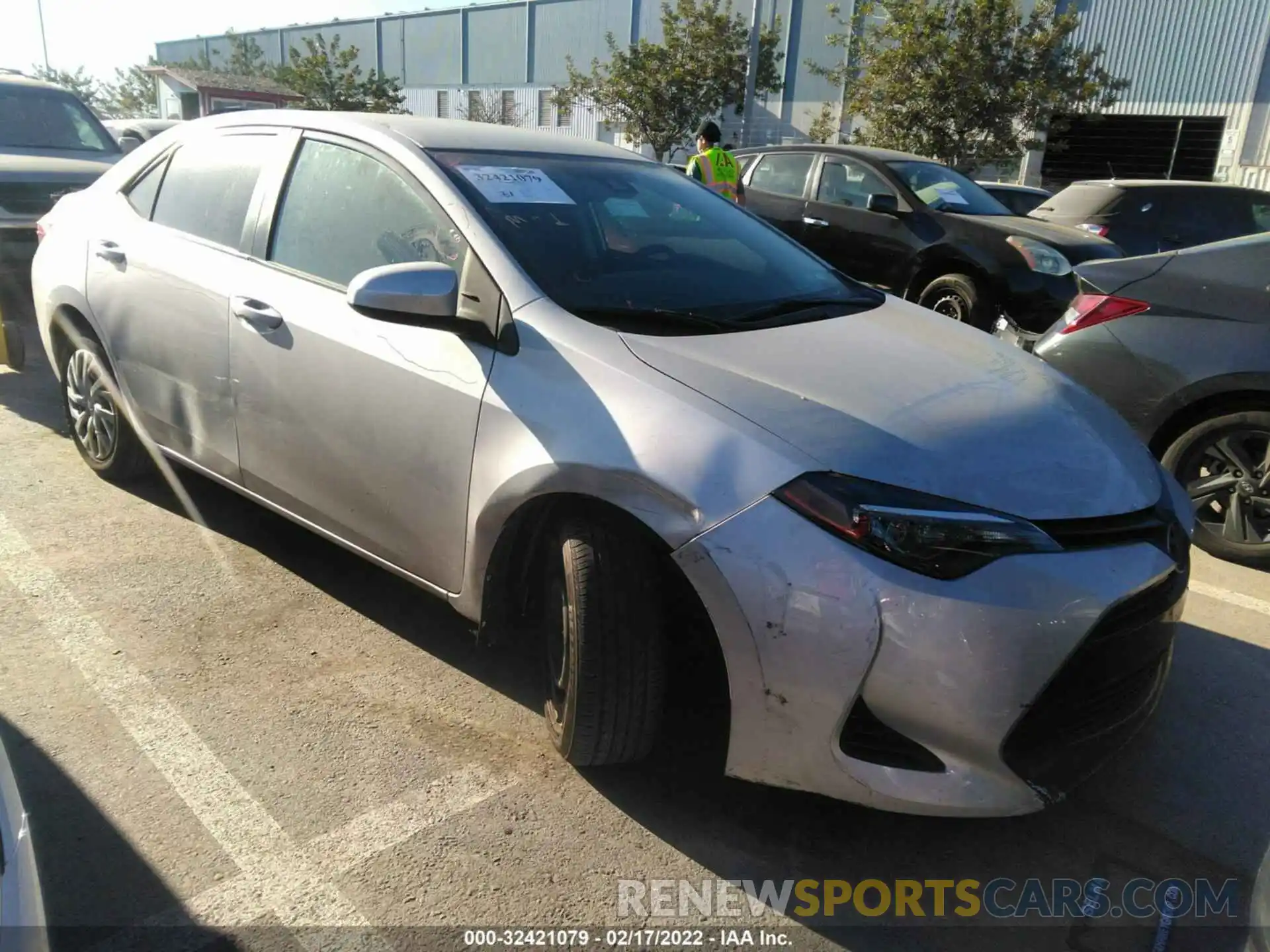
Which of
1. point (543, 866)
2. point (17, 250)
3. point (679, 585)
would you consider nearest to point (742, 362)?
point (679, 585)

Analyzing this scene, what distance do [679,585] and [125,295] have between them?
2.86 m

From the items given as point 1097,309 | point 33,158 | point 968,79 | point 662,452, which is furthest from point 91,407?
point 968,79

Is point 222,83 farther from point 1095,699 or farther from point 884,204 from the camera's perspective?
point 1095,699

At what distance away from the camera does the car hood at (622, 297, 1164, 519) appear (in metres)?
2.24

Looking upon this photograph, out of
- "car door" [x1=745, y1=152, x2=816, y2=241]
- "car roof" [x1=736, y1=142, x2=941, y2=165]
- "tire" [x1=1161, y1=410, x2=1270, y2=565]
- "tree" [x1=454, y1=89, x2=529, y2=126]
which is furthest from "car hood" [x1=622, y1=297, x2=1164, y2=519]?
"tree" [x1=454, y1=89, x2=529, y2=126]

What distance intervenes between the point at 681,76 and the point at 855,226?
64.8ft

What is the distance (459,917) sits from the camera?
220 cm

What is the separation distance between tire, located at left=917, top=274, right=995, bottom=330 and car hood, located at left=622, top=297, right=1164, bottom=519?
5.07 m

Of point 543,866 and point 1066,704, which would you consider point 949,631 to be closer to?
point 1066,704

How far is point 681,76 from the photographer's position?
26.5 metres

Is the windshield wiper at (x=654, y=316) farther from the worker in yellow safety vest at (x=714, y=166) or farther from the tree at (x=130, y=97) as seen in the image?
the tree at (x=130, y=97)

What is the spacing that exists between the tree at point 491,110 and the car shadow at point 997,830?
40.1 m

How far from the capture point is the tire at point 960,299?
7793 mm

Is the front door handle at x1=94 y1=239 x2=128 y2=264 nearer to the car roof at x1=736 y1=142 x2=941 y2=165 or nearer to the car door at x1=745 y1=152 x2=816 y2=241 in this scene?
the car door at x1=745 y1=152 x2=816 y2=241
